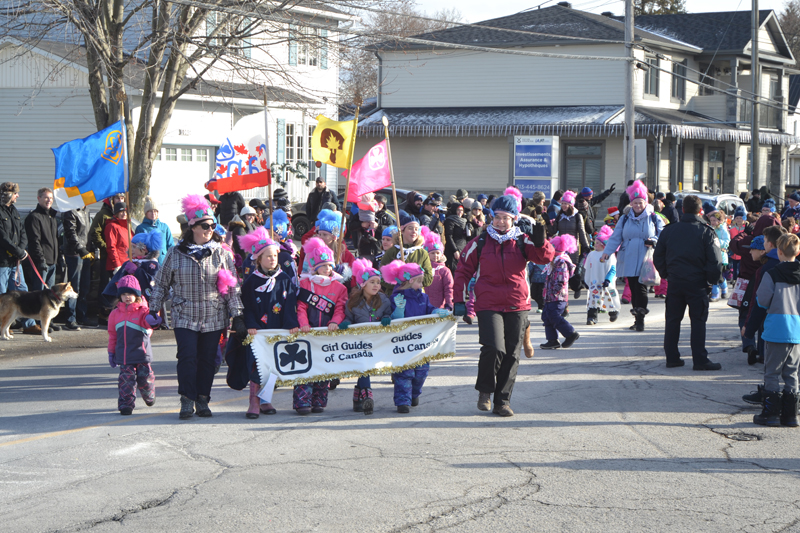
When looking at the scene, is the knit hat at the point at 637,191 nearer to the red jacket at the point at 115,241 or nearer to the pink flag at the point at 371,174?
the pink flag at the point at 371,174

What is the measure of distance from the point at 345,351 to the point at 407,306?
2.47 ft

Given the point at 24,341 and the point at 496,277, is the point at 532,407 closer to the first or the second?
the point at 496,277

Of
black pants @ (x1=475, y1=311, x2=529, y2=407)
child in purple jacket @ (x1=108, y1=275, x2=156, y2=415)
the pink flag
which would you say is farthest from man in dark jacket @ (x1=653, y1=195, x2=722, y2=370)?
child in purple jacket @ (x1=108, y1=275, x2=156, y2=415)

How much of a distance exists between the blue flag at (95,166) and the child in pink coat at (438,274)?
381 centimetres

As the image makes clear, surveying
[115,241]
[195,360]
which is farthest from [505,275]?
[115,241]

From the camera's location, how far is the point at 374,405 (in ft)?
26.6

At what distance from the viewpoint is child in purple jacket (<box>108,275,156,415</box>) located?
7719 millimetres

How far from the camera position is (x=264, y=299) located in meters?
7.69

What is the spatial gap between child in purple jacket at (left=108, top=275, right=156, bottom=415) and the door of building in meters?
37.0

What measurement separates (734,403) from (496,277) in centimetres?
261

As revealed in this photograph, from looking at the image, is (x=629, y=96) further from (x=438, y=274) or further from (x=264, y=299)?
(x=264, y=299)

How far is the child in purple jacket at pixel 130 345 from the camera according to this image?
7719mm

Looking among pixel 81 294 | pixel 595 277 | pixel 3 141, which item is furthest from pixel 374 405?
pixel 3 141

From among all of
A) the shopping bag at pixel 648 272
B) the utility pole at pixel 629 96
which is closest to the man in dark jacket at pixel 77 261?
the shopping bag at pixel 648 272
